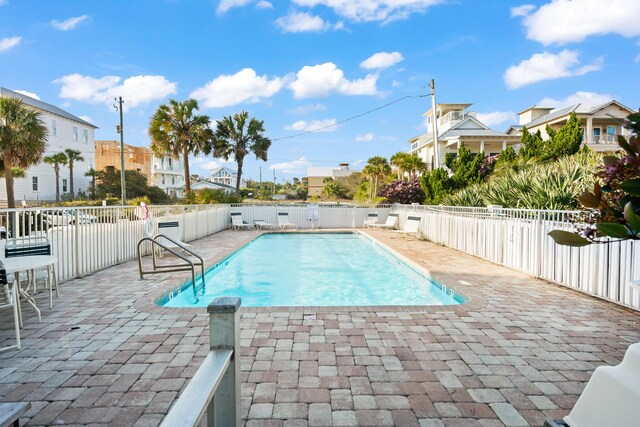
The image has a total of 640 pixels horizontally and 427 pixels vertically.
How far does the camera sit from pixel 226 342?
142 cm

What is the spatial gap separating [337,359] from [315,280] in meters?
5.55

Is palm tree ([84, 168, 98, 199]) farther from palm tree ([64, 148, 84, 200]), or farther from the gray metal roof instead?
the gray metal roof

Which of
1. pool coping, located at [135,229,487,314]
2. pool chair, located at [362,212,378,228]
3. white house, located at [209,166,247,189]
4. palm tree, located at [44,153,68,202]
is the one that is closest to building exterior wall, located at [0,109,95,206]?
palm tree, located at [44,153,68,202]

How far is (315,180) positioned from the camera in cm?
6294

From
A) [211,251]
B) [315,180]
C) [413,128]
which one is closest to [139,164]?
[315,180]

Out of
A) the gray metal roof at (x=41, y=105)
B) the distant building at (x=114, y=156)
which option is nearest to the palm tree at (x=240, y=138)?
the gray metal roof at (x=41, y=105)

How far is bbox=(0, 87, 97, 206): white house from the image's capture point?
94.2 feet

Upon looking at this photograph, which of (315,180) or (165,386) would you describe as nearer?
(165,386)

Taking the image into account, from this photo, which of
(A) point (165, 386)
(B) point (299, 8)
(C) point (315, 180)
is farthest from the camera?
(C) point (315, 180)

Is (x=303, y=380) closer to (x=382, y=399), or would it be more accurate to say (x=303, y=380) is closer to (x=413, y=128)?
(x=382, y=399)

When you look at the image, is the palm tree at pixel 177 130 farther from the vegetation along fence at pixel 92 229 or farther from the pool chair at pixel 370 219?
the pool chair at pixel 370 219

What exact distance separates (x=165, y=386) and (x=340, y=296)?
16.3 feet

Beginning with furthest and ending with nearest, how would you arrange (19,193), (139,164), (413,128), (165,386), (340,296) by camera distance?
(139,164)
(413,128)
(19,193)
(340,296)
(165,386)

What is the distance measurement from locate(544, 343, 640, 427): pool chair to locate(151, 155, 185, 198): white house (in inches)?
1863
